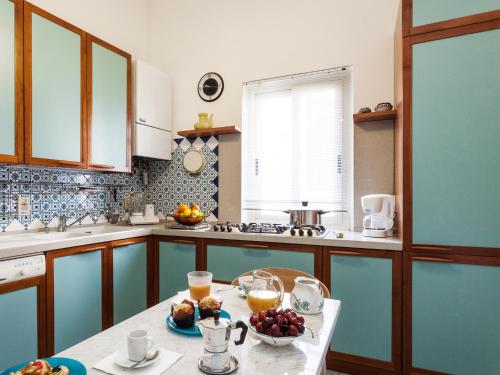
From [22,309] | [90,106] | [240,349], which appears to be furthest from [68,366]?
[90,106]

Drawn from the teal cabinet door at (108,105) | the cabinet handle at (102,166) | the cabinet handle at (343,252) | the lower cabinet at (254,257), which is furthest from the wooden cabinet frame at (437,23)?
the cabinet handle at (102,166)

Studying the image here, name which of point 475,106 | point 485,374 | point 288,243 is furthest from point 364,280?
point 475,106

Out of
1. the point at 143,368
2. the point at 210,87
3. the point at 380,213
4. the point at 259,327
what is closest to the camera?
the point at 143,368

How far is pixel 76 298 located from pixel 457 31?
9.46 feet

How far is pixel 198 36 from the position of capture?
125 inches

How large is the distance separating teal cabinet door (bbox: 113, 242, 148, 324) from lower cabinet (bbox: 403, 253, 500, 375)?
199 centimetres

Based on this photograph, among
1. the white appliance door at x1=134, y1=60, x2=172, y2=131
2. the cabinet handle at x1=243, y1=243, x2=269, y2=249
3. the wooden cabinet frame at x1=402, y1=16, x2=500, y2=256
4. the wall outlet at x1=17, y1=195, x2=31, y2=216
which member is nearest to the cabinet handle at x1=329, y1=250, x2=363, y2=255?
the wooden cabinet frame at x1=402, y1=16, x2=500, y2=256

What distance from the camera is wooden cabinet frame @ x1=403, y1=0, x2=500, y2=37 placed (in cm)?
169

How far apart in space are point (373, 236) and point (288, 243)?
0.58m

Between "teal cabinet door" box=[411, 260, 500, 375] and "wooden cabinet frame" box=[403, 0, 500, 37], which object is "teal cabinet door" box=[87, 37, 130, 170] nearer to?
"wooden cabinet frame" box=[403, 0, 500, 37]

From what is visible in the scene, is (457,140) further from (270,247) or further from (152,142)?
(152,142)

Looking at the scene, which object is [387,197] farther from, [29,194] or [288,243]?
[29,194]

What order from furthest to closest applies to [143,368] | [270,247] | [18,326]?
[270,247]
[18,326]
[143,368]

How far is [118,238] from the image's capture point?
7.54 feet
